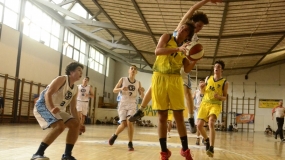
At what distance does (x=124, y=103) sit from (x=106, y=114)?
80.7ft

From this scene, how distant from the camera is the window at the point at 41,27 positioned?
18788 mm

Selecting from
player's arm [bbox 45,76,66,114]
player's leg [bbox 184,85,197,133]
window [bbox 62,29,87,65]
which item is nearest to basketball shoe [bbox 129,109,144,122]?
player's leg [bbox 184,85,197,133]

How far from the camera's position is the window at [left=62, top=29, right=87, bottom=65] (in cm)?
2414

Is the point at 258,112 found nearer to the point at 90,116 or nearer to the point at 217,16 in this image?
the point at 90,116

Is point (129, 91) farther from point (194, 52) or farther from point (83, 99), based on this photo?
point (83, 99)

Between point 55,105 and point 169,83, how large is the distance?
5.24 feet

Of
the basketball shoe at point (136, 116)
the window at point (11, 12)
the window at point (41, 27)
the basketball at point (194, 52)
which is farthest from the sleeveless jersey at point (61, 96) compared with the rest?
the window at point (41, 27)

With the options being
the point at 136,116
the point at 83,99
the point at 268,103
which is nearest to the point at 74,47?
the point at 83,99

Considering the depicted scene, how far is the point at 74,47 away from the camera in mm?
25922

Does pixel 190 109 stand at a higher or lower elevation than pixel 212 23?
lower

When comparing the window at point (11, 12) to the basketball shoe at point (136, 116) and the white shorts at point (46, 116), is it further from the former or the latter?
the basketball shoe at point (136, 116)

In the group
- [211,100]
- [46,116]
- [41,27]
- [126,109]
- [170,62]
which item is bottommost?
[46,116]

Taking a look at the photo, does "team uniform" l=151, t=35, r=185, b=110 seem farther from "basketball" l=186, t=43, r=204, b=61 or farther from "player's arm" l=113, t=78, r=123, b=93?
"player's arm" l=113, t=78, r=123, b=93

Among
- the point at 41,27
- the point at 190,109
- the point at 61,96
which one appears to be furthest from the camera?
the point at 41,27
